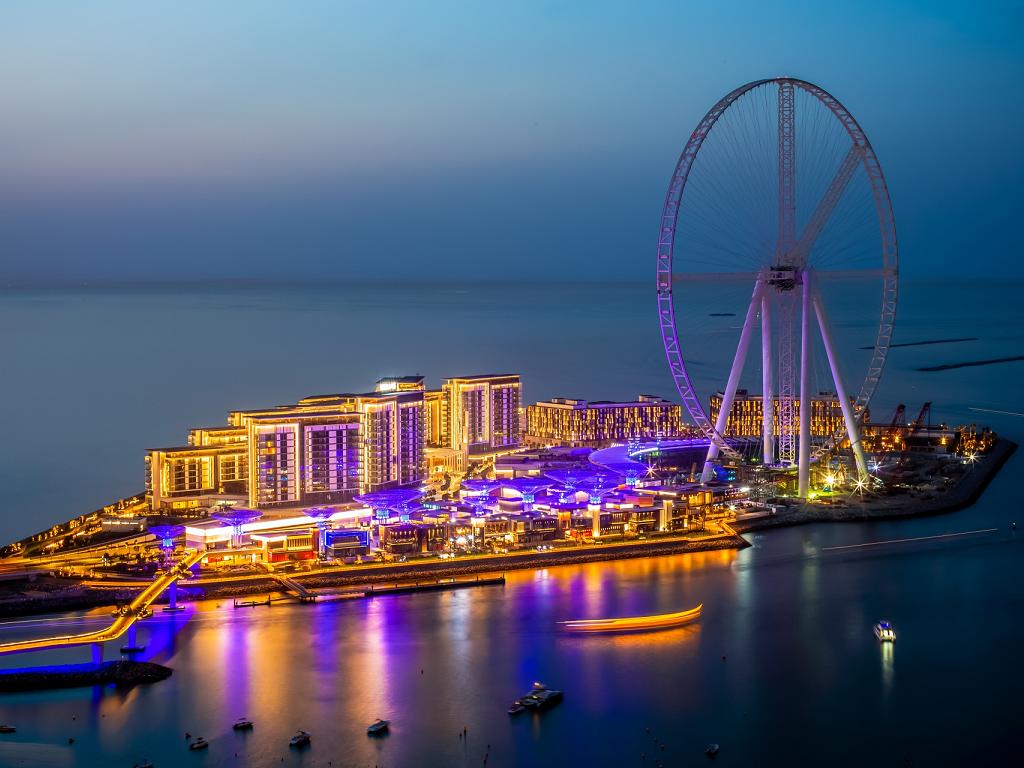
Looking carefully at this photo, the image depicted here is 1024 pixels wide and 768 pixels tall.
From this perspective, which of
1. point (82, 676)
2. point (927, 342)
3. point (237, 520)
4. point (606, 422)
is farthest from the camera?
point (927, 342)

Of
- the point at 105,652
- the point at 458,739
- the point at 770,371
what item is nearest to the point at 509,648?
the point at 458,739

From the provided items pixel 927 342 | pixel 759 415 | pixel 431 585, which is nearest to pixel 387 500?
pixel 431 585

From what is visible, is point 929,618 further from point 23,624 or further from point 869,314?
point 869,314

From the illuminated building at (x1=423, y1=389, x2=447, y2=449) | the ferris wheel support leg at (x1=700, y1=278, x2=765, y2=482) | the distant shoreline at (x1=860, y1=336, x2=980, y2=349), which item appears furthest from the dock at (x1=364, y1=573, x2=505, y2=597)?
the distant shoreline at (x1=860, y1=336, x2=980, y2=349)

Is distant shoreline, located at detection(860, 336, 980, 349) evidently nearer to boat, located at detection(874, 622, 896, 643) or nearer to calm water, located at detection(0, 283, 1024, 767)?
calm water, located at detection(0, 283, 1024, 767)

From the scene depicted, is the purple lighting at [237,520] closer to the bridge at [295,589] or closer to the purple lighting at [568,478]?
the bridge at [295,589]

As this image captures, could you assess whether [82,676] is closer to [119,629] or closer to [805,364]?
[119,629]

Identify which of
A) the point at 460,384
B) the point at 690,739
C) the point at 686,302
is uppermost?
the point at 686,302
